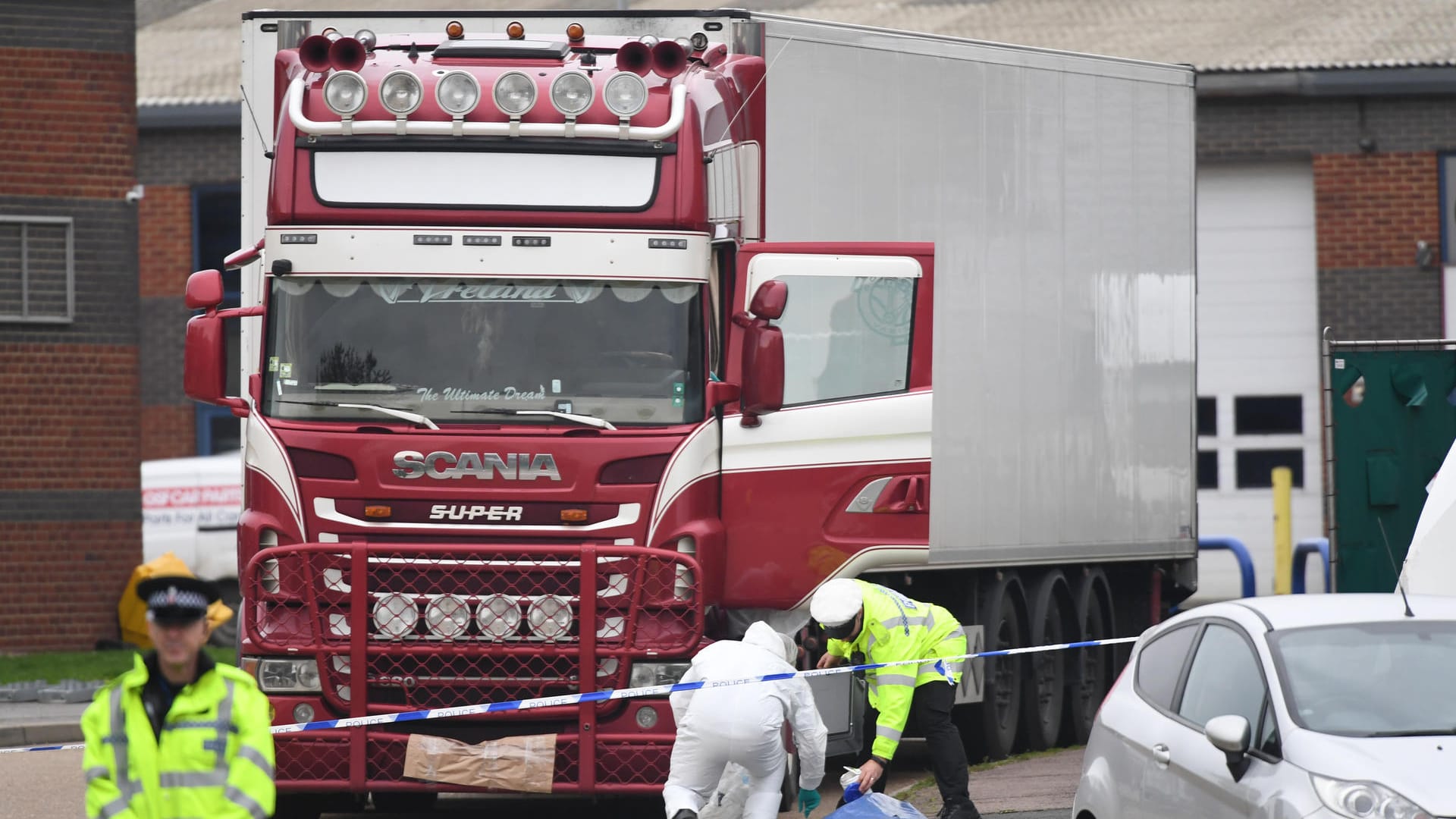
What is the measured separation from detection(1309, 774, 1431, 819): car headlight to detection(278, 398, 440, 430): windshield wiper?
5.09m

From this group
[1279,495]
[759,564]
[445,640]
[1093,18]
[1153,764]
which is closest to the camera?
[1153,764]

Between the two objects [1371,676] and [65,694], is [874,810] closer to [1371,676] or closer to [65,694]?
[1371,676]

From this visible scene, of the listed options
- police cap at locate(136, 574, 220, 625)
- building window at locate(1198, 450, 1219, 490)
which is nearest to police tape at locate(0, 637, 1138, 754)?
police cap at locate(136, 574, 220, 625)

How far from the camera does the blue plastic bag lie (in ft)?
27.5

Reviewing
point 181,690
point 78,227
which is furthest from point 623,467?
point 78,227

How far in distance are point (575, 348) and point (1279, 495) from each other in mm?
18223

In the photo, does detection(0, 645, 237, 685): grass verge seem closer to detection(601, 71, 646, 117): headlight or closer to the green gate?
the green gate

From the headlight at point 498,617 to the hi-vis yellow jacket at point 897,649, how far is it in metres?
1.48

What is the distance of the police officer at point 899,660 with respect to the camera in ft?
30.9

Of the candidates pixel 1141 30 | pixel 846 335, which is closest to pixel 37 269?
pixel 846 335

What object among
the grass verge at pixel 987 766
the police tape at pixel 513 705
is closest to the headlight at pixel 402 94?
the police tape at pixel 513 705

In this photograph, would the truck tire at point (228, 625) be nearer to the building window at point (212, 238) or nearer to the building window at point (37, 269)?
the building window at point (37, 269)

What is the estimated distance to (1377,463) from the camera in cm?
1416

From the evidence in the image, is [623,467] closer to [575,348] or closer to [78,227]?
[575,348]
